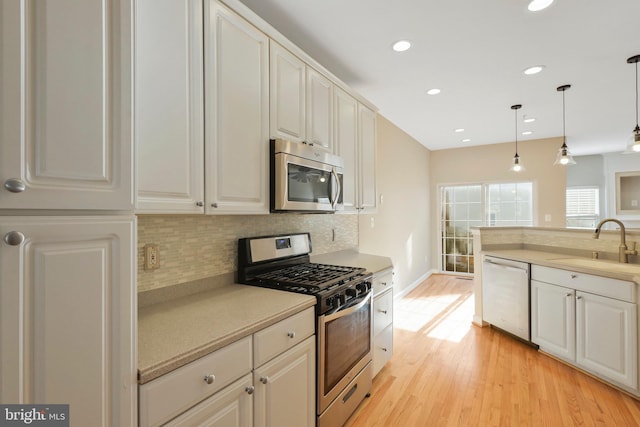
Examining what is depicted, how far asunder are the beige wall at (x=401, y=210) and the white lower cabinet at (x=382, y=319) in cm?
107

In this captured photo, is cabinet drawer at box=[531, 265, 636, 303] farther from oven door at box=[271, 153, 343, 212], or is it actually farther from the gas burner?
oven door at box=[271, 153, 343, 212]

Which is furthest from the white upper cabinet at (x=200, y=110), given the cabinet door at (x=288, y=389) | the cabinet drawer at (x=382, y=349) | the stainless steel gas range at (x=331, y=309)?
the cabinet drawer at (x=382, y=349)

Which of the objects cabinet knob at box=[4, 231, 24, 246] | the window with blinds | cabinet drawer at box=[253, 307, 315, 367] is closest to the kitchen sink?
cabinet drawer at box=[253, 307, 315, 367]

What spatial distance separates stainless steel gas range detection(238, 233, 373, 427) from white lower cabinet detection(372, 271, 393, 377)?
0.15 meters

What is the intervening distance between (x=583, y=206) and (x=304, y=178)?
26.1ft

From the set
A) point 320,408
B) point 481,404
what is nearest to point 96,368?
point 320,408

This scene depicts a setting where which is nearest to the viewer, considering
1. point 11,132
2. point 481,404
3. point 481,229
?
point 11,132

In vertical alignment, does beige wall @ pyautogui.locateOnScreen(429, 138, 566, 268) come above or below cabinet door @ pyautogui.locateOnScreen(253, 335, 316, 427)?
above

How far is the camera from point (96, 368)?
0.78 metres

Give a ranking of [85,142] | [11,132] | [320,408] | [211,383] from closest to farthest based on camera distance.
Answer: [11,132]
[85,142]
[211,383]
[320,408]

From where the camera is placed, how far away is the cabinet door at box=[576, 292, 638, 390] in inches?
87.7

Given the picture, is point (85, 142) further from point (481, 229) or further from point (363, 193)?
point (481, 229)

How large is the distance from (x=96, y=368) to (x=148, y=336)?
1.19 ft

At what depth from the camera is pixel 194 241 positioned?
173 centimetres
